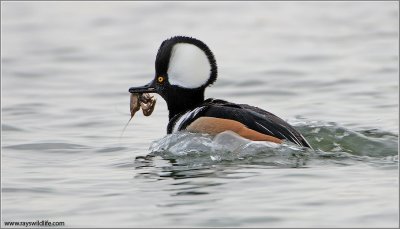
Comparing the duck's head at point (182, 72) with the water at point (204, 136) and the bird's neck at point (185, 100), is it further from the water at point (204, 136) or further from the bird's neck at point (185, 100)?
the water at point (204, 136)

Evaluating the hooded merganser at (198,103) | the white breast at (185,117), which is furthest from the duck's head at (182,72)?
the white breast at (185,117)

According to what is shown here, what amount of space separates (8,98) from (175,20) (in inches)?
233

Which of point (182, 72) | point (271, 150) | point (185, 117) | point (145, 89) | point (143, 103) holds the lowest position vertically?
point (271, 150)

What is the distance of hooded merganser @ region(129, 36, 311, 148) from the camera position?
31.3 ft

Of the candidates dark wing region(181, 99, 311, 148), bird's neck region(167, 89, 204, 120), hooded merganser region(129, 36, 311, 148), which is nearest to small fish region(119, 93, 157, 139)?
hooded merganser region(129, 36, 311, 148)

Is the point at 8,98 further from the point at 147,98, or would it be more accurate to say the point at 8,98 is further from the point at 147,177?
the point at 147,177

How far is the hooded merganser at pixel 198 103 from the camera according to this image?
9539mm

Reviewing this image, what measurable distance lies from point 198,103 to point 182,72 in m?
0.40

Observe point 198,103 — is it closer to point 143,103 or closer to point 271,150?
point 143,103

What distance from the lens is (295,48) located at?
1836cm

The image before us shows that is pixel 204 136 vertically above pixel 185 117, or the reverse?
pixel 185 117

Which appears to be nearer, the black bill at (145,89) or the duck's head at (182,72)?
the duck's head at (182,72)

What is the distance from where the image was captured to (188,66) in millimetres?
10203

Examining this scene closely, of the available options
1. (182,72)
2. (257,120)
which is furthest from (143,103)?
(257,120)
